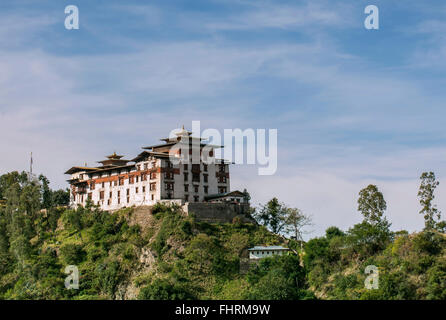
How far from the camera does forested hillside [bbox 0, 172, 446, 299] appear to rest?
90.8 metres

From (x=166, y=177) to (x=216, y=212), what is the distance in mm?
10691

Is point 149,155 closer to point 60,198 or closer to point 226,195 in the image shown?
point 226,195

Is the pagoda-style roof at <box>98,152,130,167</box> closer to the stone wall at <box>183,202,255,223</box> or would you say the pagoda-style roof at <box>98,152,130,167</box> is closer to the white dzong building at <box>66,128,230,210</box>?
the white dzong building at <box>66,128,230,210</box>

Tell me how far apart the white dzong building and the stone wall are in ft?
9.94

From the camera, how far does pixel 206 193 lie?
118 meters

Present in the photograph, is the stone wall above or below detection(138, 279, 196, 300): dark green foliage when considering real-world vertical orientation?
above

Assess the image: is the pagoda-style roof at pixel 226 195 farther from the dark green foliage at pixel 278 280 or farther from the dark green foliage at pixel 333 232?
the dark green foliage at pixel 278 280

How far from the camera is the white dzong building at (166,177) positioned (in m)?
115

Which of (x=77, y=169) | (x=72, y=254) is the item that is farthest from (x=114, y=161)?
(x=72, y=254)

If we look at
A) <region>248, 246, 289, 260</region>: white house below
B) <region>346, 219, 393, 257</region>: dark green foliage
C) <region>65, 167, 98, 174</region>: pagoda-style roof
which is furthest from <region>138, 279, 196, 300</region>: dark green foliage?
<region>65, 167, 98, 174</region>: pagoda-style roof

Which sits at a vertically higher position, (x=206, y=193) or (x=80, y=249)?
(x=206, y=193)
